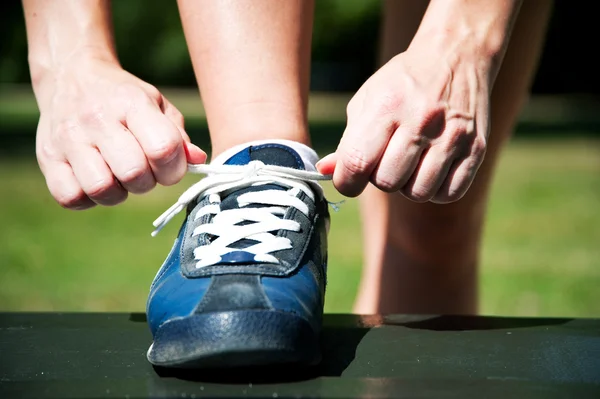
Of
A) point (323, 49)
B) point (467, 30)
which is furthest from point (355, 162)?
point (323, 49)

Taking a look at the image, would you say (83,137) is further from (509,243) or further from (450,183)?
(509,243)

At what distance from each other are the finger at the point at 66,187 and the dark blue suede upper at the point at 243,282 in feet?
0.46

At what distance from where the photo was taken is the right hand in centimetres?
99

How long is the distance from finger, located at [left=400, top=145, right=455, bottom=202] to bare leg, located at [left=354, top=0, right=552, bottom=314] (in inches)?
19.1

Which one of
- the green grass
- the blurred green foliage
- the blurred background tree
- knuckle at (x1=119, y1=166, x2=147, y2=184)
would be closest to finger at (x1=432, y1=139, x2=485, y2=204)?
knuckle at (x1=119, y1=166, x2=147, y2=184)

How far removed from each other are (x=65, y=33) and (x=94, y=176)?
319 millimetres

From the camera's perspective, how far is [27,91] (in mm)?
22406

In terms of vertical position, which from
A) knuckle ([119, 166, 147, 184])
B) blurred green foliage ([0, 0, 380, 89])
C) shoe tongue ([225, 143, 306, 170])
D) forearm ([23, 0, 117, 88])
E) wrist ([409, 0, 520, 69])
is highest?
wrist ([409, 0, 520, 69])

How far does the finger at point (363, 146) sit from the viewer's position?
0.98m

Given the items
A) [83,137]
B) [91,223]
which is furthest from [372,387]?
[91,223]

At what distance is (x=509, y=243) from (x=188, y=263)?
269 centimetres

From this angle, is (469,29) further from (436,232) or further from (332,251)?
(332,251)

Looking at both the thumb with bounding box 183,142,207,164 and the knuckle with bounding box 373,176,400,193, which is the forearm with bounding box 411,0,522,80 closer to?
the knuckle with bounding box 373,176,400,193

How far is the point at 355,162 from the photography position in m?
0.98
